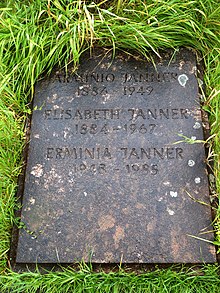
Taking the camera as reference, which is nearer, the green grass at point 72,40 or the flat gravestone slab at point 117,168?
the flat gravestone slab at point 117,168

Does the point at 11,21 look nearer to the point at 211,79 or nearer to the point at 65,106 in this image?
the point at 65,106

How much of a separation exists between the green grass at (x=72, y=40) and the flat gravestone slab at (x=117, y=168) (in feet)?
0.25

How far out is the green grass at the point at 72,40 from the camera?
7.02ft

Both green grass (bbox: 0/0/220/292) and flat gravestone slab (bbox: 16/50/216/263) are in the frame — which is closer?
flat gravestone slab (bbox: 16/50/216/263)

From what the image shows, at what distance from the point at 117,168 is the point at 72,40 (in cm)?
72

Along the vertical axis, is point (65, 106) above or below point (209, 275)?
above

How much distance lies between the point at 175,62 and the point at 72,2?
2.10 feet

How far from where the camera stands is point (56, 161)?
2111 millimetres

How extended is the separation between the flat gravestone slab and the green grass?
8 centimetres

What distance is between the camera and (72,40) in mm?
2174

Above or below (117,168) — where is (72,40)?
above

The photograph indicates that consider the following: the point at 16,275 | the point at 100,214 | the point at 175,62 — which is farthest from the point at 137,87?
the point at 16,275

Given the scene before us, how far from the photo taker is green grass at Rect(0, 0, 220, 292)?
2.14 m

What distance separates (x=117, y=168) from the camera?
2078 millimetres
